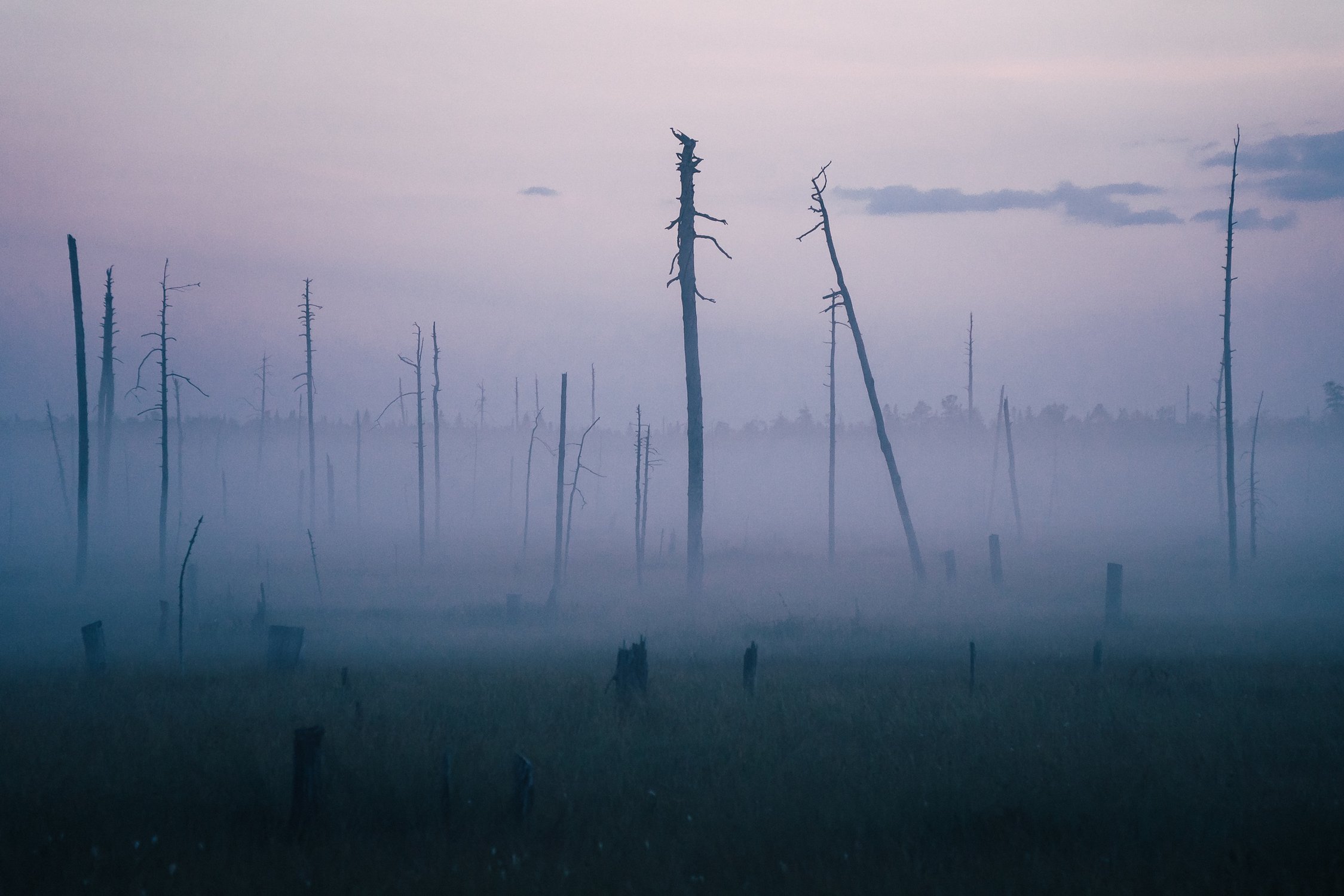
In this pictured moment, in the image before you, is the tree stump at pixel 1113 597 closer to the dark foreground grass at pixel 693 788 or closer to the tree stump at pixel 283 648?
the dark foreground grass at pixel 693 788

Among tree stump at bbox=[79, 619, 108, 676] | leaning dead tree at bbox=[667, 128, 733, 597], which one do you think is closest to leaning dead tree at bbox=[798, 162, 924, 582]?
leaning dead tree at bbox=[667, 128, 733, 597]

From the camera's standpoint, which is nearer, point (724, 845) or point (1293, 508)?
point (724, 845)

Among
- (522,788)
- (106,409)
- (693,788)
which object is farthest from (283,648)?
(106,409)

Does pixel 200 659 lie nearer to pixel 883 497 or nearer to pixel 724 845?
pixel 724 845

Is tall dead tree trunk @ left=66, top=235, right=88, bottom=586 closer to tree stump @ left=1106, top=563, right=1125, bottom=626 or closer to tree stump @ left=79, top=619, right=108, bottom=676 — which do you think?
tree stump @ left=79, top=619, right=108, bottom=676

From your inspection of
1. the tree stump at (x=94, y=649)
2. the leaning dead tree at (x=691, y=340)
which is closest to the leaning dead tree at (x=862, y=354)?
the leaning dead tree at (x=691, y=340)

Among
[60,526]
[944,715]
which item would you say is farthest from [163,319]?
[60,526]

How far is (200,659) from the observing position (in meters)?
16.6

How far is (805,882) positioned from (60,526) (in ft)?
226

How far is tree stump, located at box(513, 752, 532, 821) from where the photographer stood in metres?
6.98

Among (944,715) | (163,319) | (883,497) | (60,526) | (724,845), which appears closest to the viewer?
(724,845)

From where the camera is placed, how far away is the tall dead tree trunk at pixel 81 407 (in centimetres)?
2623

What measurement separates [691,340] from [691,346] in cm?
16

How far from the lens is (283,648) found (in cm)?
1461
